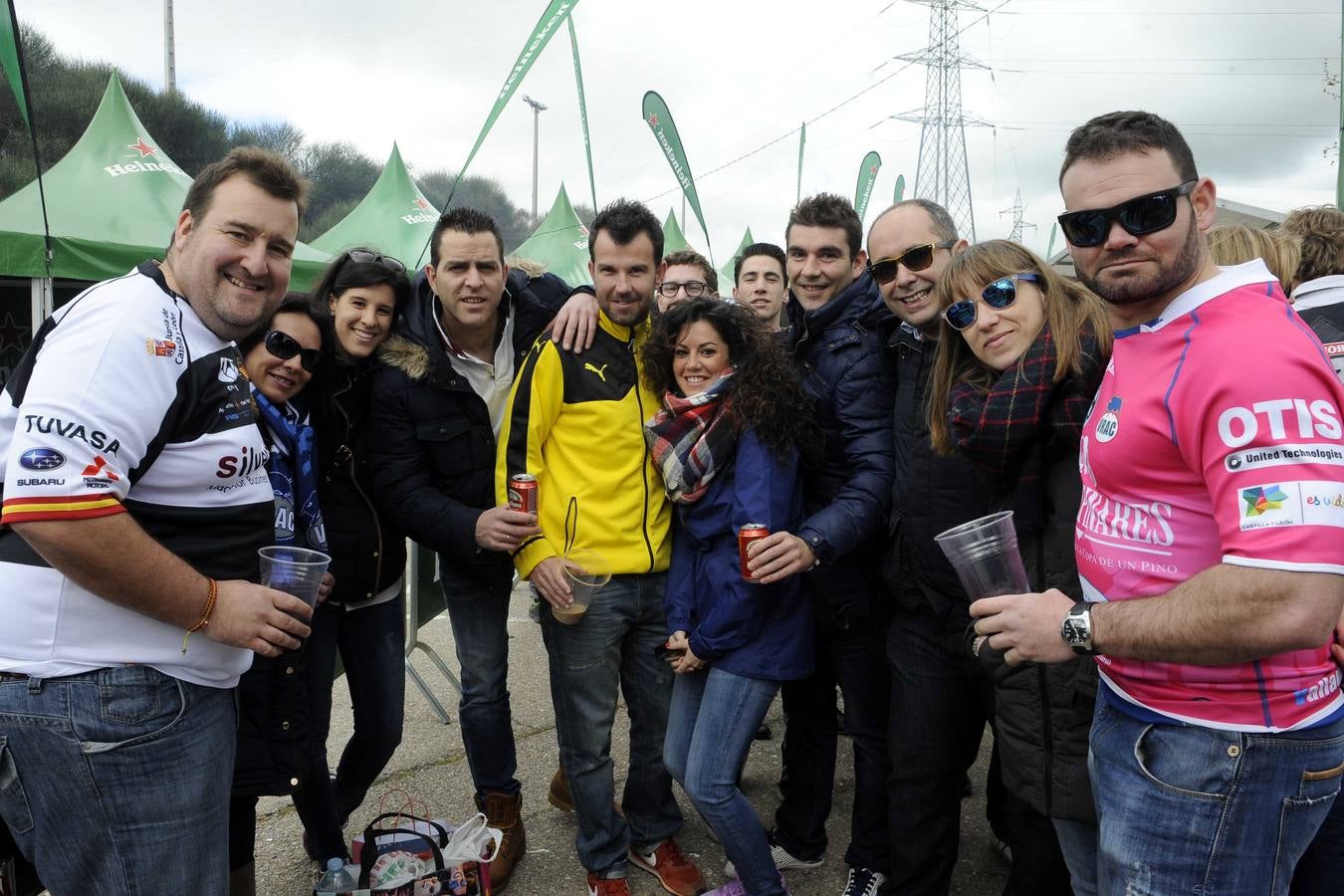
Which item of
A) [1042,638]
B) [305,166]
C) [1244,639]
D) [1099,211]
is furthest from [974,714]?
[305,166]

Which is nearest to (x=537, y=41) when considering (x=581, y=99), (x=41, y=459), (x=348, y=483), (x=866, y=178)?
(x=581, y=99)

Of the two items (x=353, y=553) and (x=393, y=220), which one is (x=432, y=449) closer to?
(x=353, y=553)

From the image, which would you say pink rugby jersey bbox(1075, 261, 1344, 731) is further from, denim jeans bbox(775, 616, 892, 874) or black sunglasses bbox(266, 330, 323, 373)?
black sunglasses bbox(266, 330, 323, 373)

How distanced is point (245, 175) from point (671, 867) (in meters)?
2.69

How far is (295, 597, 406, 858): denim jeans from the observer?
2977 mm

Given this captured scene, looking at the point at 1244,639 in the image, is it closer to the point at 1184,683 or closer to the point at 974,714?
the point at 1184,683

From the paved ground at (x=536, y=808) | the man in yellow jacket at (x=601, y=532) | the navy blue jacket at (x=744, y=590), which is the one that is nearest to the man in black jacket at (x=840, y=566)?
the navy blue jacket at (x=744, y=590)

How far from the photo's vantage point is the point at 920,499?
2580 mm

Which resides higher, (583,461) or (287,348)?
(287,348)

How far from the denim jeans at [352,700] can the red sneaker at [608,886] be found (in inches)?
36.1

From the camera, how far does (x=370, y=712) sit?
3.18m

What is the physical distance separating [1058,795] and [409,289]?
2737mm

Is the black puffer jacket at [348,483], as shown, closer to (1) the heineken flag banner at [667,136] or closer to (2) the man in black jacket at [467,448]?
(2) the man in black jacket at [467,448]

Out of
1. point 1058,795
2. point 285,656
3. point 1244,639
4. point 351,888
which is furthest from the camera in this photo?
point 351,888
